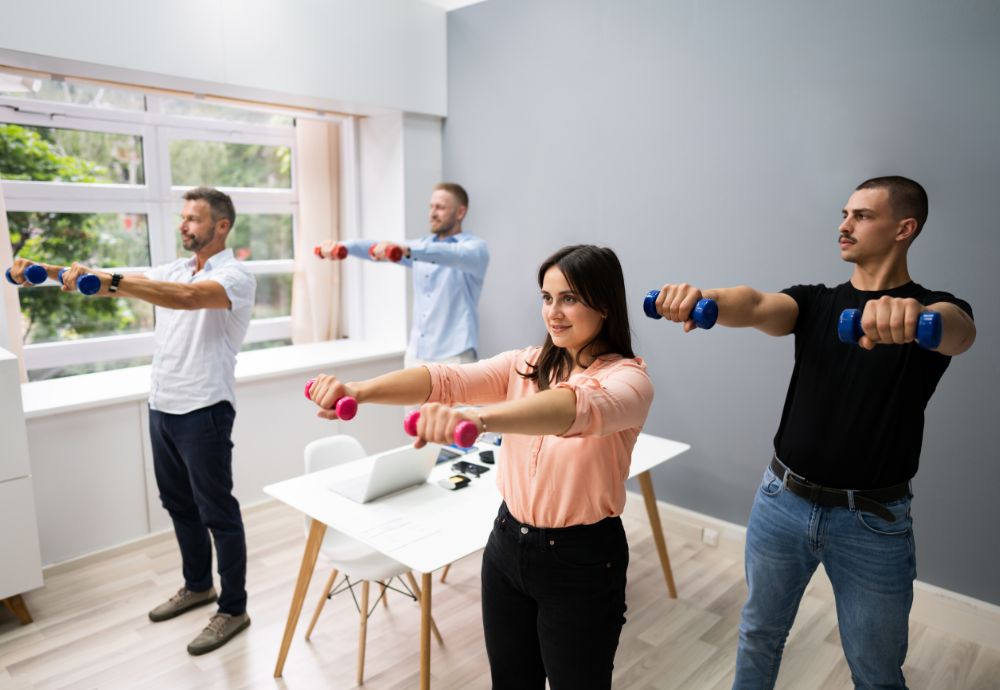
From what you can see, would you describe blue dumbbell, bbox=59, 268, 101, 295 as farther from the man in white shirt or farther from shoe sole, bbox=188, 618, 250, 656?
shoe sole, bbox=188, 618, 250, 656

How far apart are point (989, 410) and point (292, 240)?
411cm

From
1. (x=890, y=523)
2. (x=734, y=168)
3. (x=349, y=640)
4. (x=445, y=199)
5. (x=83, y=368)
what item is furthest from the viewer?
(x=83, y=368)

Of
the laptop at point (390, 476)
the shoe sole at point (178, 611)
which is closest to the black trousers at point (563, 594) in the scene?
the laptop at point (390, 476)

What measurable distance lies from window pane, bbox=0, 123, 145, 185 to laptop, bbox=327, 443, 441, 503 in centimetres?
255

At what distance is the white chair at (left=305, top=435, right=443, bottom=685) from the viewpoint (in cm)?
257

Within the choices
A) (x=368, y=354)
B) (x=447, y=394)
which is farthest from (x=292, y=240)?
(x=447, y=394)

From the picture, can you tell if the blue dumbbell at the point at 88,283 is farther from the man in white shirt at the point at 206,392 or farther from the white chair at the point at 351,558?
the white chair at the point at 351,558

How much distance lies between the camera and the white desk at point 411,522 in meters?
2.22

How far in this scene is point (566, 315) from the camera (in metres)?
1.57

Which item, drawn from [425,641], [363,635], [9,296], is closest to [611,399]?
[425,641]

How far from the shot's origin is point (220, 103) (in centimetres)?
404

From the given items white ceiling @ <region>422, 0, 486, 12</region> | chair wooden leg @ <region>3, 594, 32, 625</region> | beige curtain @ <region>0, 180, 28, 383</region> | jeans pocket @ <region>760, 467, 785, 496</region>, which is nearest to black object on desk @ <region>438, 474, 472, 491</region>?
jeans pocket @ <region>760, 467, 785, 496</region>

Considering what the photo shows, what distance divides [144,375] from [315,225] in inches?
59.3

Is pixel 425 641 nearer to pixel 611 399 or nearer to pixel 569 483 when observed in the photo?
pixel 569 483
